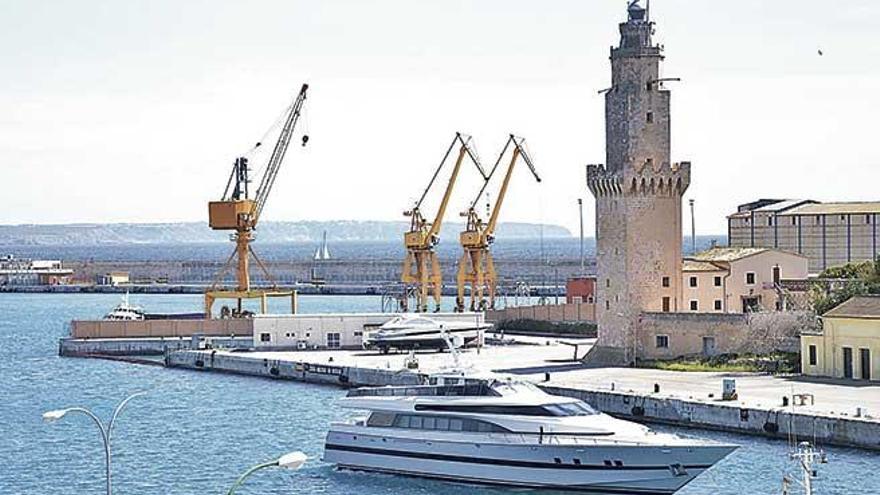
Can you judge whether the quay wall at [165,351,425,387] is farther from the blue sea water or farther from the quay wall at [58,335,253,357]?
the quay wall at [58,335,253,357]

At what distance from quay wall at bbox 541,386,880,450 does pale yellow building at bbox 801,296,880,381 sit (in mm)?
7206

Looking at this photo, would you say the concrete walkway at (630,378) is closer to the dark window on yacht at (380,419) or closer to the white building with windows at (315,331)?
the white building with windows at (315,331)

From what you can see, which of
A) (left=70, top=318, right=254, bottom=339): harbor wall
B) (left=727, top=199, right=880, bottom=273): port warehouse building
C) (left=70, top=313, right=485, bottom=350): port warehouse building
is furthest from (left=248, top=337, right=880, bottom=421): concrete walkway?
(left=727, top=199, right=880, bottom=273): port warehouse building

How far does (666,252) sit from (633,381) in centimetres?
935

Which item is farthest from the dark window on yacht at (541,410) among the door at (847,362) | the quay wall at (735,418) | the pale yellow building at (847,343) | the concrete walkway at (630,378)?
the door at (847,362)

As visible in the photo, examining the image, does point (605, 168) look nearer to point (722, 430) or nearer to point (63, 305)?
point (722, 430)

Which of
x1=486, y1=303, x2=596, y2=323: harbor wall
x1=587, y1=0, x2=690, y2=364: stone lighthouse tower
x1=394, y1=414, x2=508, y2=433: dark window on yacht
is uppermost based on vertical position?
x1=587, y1=0, x2=690, y2=364: stone lighthouse tower

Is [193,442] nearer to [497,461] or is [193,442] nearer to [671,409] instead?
[497,461]

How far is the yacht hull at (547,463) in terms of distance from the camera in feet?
154

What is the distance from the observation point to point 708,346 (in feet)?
231

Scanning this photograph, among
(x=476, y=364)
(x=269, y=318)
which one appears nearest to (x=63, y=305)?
(x=269, y=318)

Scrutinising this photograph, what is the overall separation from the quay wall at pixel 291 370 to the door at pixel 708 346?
10.9 meters

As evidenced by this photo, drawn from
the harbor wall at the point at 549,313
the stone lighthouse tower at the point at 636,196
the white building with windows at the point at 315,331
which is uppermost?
the stone lighthouse tower at the point at 636,196

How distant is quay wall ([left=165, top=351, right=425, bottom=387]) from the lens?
233 ft
